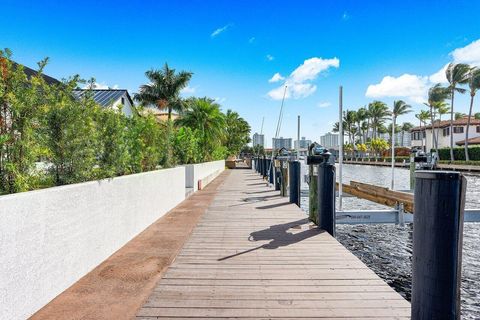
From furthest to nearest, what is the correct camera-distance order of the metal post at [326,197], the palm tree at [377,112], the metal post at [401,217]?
1. the palm tree at [377,112]
2. the metal post at [401,217]
3. the metal post at [326,197]

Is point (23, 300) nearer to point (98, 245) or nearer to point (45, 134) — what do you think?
point (98, 245)

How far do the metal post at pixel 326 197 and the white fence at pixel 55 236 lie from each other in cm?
345

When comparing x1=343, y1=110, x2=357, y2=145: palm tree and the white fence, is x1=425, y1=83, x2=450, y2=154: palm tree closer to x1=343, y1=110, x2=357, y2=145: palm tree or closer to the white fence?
x1=343, y1=110, x2=357, y2=145: palm tree

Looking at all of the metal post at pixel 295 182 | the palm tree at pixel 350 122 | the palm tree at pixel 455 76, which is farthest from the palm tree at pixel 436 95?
the metal post at pixel 295 182

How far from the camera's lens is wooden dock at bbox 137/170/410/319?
3084mm

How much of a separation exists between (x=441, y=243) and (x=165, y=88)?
1701 inches

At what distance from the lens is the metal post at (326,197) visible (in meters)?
6.09

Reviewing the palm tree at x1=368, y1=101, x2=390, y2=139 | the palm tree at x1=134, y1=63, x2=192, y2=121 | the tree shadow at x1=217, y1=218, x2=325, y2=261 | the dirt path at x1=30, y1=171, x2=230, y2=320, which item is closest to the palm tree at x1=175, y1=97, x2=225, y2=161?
the palm tree at x1=134, y1=63, x2=192, y2=121

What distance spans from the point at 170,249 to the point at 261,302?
7.62ft

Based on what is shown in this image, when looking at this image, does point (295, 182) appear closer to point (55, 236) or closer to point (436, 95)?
point (55, 236)

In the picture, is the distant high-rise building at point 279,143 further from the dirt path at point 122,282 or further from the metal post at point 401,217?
the dirt path at point 122,282

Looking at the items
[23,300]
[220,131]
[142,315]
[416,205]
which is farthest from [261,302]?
[220,131]

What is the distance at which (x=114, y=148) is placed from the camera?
5332 millimetres

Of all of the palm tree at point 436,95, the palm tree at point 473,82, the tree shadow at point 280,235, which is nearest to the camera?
the tree shadow at point 280,235
